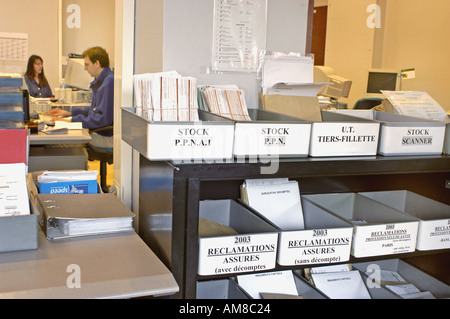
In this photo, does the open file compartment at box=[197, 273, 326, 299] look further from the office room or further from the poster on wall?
the poster on wall

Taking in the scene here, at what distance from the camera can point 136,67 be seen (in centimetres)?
210

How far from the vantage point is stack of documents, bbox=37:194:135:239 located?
1665 millimetres

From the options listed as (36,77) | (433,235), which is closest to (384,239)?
(433,235)

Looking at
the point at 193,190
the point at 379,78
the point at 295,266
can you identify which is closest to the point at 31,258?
the point at 193,190

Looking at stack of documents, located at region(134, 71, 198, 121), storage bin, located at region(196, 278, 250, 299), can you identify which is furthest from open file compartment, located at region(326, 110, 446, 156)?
storage bin, located at region(196, 278, 250, 299)

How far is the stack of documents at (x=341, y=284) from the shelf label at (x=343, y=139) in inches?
25.2

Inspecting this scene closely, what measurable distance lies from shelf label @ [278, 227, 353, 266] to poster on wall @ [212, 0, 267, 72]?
30.2 inches

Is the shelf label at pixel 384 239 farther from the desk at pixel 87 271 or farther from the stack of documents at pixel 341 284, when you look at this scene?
the desk at pixel 87 271

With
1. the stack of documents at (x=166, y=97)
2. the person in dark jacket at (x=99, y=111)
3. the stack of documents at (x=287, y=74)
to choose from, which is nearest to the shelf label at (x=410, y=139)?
the stack of documents at (x=287, y=74)

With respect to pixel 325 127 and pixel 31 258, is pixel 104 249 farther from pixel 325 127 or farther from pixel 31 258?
pixel 325 127

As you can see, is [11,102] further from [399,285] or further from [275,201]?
[399,285]

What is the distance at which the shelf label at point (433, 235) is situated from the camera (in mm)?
1742

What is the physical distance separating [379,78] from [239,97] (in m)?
5.46

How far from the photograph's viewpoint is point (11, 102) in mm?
3416
